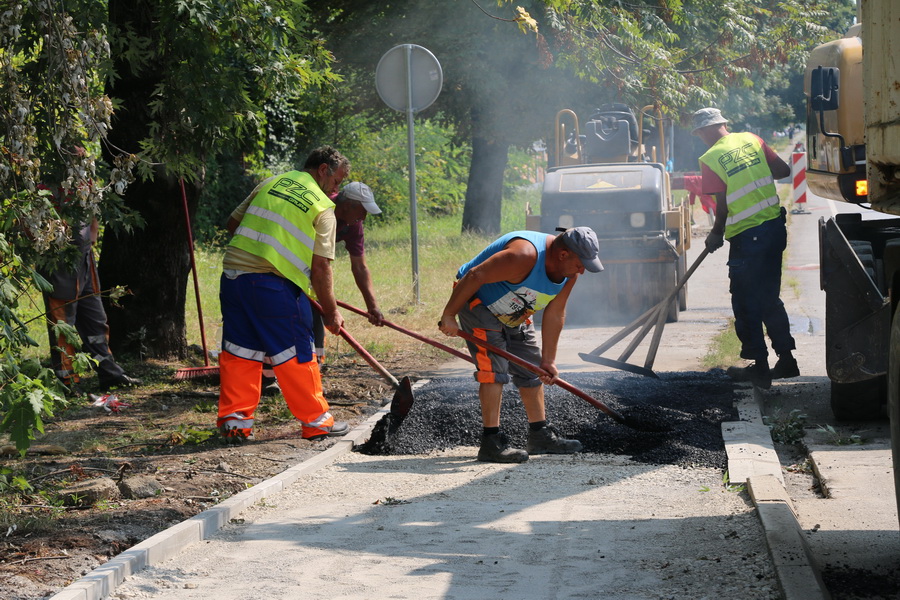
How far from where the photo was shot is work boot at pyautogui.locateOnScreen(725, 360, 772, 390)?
8.09m

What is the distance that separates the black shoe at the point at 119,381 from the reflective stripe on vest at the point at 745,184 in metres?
4.77

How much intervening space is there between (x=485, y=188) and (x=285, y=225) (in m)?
14.5

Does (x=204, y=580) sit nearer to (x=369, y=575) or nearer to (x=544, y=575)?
(x=369, y=575)

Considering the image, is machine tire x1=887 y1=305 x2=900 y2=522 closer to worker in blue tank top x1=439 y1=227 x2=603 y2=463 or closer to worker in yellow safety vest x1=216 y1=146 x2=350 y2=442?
worker in blue tank top x1=439 y1=227 x2=603 y2=463

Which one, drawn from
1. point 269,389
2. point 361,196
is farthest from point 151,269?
point 361,196

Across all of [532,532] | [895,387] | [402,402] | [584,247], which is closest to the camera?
[895,387]

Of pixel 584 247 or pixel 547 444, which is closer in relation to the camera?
pixel 584 247

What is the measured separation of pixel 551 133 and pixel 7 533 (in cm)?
1529

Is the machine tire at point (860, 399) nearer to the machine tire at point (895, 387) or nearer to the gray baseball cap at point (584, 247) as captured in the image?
the gray baseball cap at point (584, 247)

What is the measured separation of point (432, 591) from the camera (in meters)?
4.04

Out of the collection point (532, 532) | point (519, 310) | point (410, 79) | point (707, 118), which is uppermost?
point (410, 79)

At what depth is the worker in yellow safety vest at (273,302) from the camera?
6574mm

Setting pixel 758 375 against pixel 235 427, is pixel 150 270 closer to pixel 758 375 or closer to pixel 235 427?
pixel 235 427

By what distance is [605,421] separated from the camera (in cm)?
701
